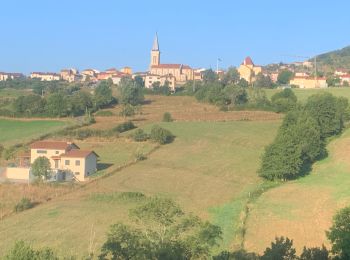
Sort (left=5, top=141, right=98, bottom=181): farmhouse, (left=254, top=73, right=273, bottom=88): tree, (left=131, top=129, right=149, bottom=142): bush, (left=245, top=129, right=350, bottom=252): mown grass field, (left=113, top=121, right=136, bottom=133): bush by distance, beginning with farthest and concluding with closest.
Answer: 1. (left=254, top=73, right=273, bottom=88): tree
2. (left=113, top=121, right=136, bottom=133): bush
3. (left=131, top=129, right=149, bottom=142): bush
4. (left=5, top=141, right=98, bottom=181): farmhouse
5. (left=245, top=129, right=350, bottom=252): mown grass field

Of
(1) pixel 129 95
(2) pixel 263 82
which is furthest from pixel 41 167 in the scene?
(2) pixel 263 82

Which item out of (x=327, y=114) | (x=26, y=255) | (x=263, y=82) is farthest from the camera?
(x=263, y=82)

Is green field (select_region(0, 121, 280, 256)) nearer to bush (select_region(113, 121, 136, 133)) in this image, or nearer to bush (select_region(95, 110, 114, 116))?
bush (select_region(113, 121, 136, 133))

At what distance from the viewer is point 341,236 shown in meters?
20.5

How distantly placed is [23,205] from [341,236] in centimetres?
2021

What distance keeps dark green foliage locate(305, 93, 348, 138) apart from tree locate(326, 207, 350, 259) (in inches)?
1520

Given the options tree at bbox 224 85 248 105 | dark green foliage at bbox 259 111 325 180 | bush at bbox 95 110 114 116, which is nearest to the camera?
dark green foliage at bbox 259 111 325 180

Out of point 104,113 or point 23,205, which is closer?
point 23,205

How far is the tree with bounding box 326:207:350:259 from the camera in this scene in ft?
64.9

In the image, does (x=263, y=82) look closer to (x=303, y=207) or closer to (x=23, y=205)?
(x=303, y=207)

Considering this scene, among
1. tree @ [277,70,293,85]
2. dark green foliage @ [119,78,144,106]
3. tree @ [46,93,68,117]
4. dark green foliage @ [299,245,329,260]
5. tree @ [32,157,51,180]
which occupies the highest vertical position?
tree @ [277,70,293,85]

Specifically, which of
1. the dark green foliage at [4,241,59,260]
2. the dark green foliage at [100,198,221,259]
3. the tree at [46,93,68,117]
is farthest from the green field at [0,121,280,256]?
the tree at [46,93,68,117]

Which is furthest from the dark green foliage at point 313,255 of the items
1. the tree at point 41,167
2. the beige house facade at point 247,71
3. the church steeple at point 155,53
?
the church steeple at point 155,53

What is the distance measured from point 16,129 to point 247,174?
3820 cm
